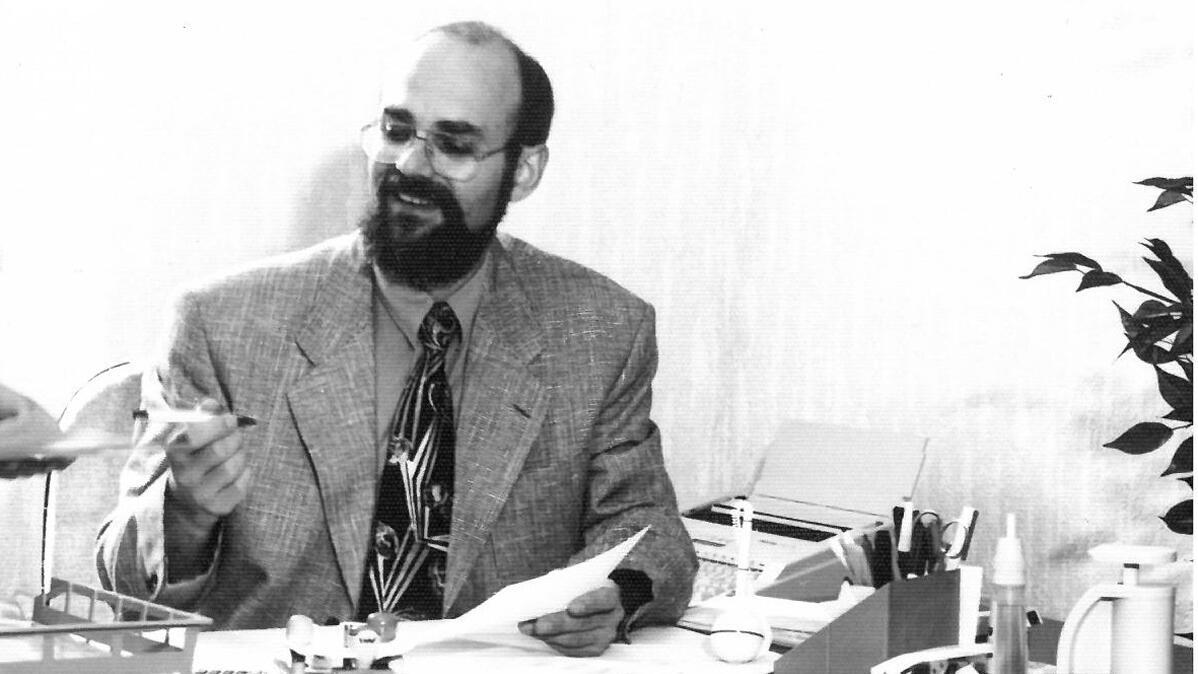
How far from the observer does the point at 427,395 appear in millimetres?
2062

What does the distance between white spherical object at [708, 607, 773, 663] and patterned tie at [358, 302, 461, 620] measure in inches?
21.1

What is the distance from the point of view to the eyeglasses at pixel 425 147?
2.05 m

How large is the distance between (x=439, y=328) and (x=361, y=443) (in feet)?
0.72

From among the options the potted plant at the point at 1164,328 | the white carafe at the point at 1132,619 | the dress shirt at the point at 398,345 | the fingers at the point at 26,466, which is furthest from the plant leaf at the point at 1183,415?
the fingers at the point at 26,466

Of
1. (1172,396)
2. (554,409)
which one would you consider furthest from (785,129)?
(1172,396)

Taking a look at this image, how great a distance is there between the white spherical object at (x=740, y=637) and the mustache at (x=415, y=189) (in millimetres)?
805

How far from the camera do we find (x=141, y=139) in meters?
1.88

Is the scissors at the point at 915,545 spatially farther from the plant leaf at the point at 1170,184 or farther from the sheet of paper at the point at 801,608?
the plant leaf at the point at 1170,184

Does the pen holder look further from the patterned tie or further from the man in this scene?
the patterned tie

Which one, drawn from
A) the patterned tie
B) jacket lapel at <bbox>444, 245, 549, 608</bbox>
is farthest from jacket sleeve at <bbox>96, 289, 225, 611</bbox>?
jacket lapel at <bbox>444, 245, 549, 608</bbox>

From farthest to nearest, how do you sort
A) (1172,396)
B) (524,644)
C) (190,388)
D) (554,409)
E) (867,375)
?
(867,375) → (554,409) → (190,388) → (1172,396) → (524,644)

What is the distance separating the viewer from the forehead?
205 centimetres

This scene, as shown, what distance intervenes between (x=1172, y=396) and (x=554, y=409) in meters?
0.84

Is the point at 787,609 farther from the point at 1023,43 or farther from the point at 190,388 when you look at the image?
the point at 1023,43
